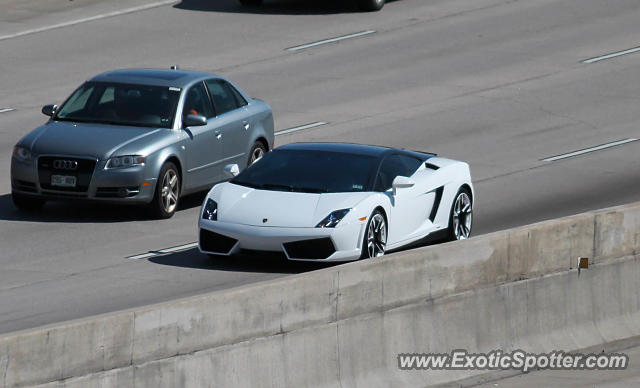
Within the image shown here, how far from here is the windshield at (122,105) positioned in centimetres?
1752

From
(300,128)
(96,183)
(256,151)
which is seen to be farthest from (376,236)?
A: (300,128)

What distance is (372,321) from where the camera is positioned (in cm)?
1191

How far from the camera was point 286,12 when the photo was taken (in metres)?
32.5

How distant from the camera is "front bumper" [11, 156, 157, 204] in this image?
1664cm

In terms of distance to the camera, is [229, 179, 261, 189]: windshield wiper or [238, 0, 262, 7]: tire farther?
[238, 0, 262, 7]: tire

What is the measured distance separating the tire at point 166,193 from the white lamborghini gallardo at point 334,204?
5.87ft

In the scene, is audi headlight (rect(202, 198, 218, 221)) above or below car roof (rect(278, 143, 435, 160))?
below

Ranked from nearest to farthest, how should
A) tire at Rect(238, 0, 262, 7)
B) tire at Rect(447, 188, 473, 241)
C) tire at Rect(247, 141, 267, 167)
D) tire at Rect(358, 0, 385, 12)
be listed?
1. tire at Rect(447, 188, 473, 241)
2. tire at Rect(247, 141, 267, 167)
3. tire at Rect(358, 0, 385, 12)
4. tire at Rect(238, 0, 262, 7)

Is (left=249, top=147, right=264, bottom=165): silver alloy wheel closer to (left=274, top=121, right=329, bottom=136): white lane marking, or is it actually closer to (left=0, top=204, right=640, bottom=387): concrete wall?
(left=274, top=121, right=329, bottom=136): white lane marking

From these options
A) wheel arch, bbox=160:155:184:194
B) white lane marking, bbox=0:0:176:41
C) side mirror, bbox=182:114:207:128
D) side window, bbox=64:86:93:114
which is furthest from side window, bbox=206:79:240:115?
white lane marking, bbox=0:0:176:41

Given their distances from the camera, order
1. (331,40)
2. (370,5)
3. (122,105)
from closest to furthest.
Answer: (122,105) → (331,40) → (370,5)

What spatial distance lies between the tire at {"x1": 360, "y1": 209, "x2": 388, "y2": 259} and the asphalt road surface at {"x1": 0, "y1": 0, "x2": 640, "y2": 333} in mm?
775

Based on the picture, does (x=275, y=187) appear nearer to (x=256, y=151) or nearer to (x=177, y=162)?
(x=177, y=162)

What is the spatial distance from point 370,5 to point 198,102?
14.8 metres
